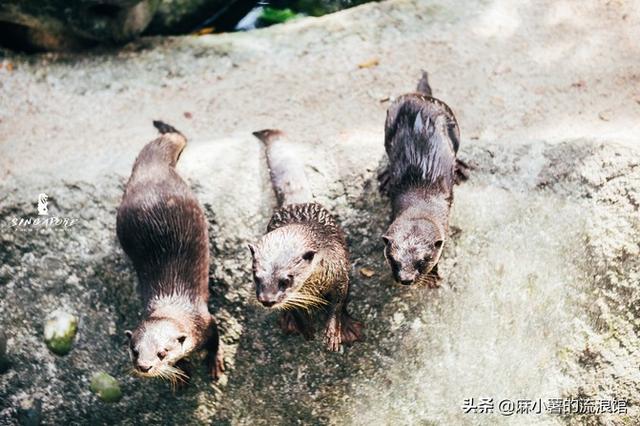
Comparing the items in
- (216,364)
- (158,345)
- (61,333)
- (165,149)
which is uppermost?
(165,149)

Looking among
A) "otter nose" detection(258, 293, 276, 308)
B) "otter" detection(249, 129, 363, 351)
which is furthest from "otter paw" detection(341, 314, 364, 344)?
"otter nose" detection(258, 293, 276, 308)

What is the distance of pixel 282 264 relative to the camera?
3.32m

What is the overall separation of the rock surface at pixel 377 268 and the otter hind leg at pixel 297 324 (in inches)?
3.2

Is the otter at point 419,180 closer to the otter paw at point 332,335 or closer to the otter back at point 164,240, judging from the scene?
the otter paw at point 332,335

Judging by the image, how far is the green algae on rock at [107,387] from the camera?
4.02 m

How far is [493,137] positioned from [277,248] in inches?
66.2

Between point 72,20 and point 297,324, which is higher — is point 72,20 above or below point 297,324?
above

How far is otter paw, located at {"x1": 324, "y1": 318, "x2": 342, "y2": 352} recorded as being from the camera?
12.1 feet

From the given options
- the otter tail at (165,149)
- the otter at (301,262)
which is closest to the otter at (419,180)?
the otter at (301,262)

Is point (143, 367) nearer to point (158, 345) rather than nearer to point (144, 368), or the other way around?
point (144, 368)

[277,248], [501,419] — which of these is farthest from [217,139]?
[501,419]

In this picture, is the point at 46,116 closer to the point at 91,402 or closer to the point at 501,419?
the point at 91,402

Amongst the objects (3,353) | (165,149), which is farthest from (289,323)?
(3,353)

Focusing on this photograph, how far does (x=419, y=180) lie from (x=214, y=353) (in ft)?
4.66
